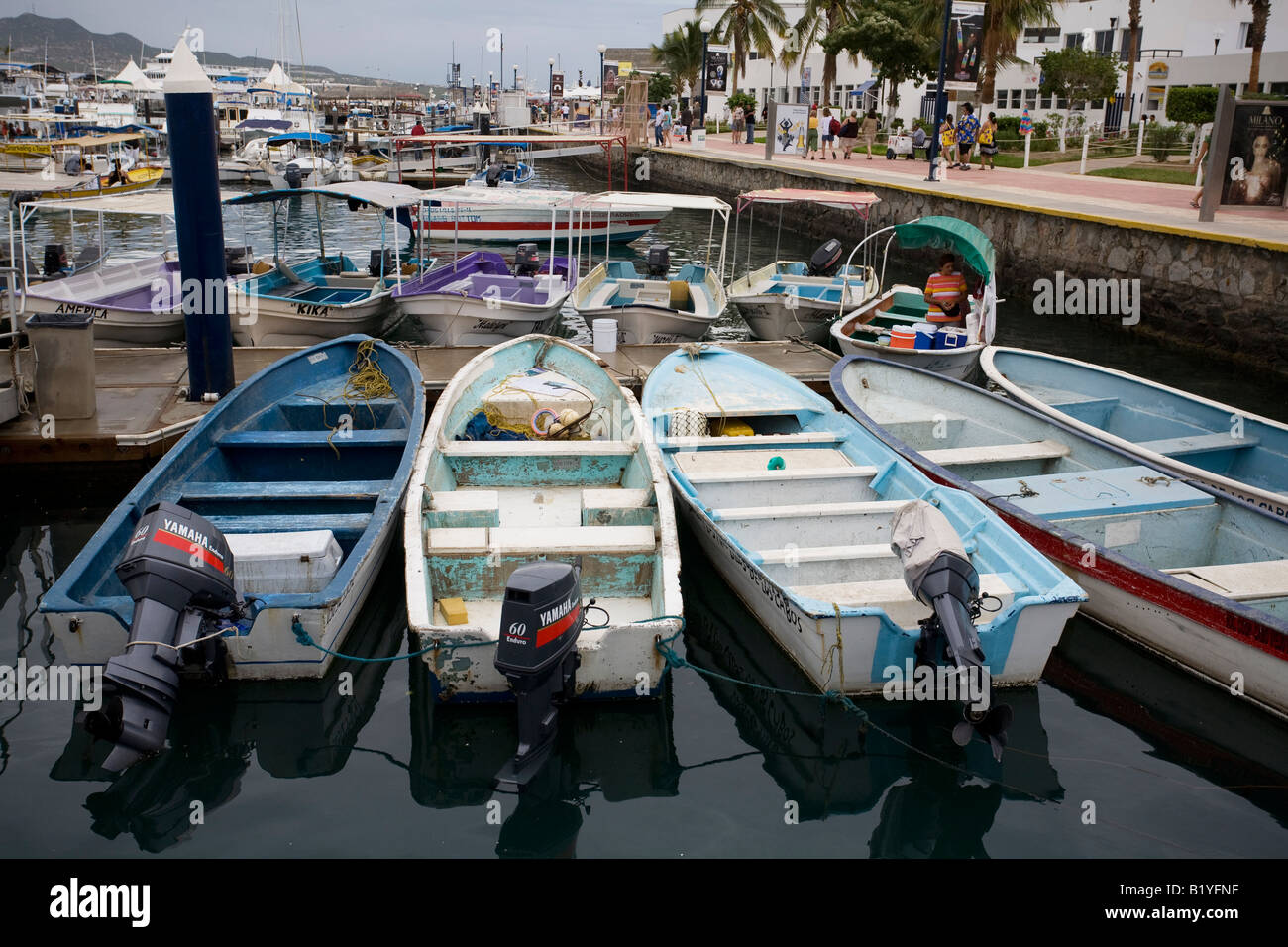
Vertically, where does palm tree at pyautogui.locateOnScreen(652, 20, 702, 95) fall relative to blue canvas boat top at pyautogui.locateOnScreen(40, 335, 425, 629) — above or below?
above

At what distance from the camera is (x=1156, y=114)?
36.8m

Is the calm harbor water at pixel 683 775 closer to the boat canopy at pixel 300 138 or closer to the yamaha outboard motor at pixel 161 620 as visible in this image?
the yamaha outboard motor at pixel 161 620

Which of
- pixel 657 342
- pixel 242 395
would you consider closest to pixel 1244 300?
pixel 657 342

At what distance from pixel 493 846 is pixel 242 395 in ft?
17.5

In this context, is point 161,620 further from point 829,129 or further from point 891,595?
point 829,129

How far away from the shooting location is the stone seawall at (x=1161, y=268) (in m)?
14.0

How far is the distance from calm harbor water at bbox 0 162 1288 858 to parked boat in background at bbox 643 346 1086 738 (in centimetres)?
47

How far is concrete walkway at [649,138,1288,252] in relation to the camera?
51.6 feet

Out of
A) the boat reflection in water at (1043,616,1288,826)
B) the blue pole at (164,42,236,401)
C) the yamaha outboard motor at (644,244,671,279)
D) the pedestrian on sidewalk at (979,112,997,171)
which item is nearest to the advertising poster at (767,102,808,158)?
the pedestrian on sidewalk at (979,112,997,171)

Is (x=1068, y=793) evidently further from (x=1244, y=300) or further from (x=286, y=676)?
(x=1244, y=300)

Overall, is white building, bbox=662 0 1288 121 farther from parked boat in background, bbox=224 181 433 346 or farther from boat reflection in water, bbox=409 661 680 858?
boat reflection in water, bbox=409 661 680 858

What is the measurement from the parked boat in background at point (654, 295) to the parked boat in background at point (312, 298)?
8.85 ft

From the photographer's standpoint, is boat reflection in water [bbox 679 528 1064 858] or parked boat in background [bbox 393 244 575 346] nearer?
boat reflection in water [bbox 679 528 1064 858]

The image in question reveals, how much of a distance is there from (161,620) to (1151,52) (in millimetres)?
43889
